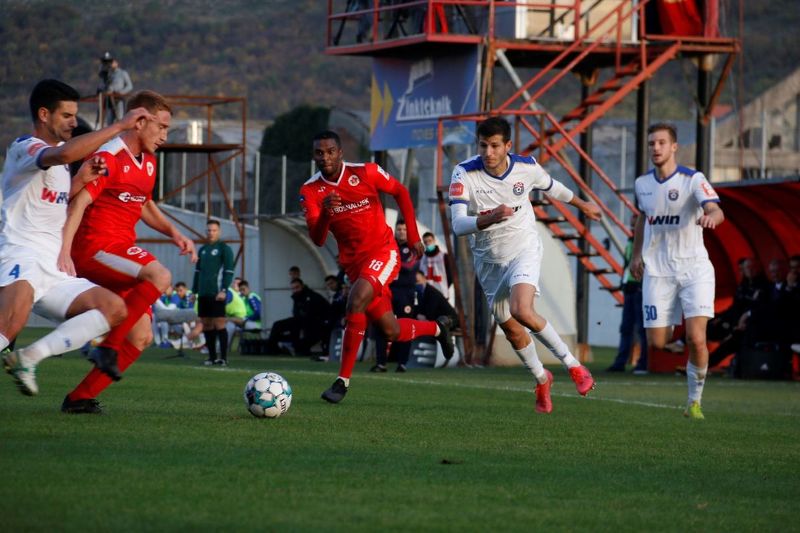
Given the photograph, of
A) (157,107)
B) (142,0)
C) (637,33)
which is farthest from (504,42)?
(157,107)

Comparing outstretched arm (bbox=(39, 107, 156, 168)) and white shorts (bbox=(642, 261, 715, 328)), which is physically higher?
outstretched arm (bbox=(39, 107, 156, 168))

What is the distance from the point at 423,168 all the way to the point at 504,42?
48.4 ft

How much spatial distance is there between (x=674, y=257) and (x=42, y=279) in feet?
18.9

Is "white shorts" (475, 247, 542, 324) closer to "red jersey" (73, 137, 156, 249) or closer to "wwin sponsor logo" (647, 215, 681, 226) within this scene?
"wwin sponsor logo" (647, 215, 681, 226)

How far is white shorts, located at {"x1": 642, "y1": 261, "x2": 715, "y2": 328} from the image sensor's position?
39.0 feet

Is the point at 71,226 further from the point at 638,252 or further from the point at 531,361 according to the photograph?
the point at 638,252

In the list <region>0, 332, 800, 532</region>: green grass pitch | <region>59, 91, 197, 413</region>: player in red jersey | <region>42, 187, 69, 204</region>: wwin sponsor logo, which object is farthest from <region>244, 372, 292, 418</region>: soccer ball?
<region>42, 187, 69, 204</region>: wwin sponsor logo

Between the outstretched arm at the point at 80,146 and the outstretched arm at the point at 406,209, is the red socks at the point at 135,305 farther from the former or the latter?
the outstretched arm at the point at 406,209

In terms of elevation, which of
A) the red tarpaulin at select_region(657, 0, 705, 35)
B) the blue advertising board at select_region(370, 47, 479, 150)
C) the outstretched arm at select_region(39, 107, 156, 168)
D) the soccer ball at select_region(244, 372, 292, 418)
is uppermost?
the red tarpaulin at select_region(657, 0, 705, 35)

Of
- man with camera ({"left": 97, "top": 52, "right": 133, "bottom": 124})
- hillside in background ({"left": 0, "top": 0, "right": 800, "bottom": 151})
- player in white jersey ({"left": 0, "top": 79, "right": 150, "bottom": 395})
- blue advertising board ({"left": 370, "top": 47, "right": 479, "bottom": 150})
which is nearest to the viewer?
player in white jersey ({"left": 0, "top": 79, "right": 150, "bottom": 395})

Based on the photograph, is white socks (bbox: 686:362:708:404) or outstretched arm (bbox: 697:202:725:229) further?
white socks (bbox: 686:362:708:404)

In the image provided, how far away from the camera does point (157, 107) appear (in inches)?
380

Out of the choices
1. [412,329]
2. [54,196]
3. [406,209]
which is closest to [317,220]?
[406,209]

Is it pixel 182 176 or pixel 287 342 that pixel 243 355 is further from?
pixel 182 176
